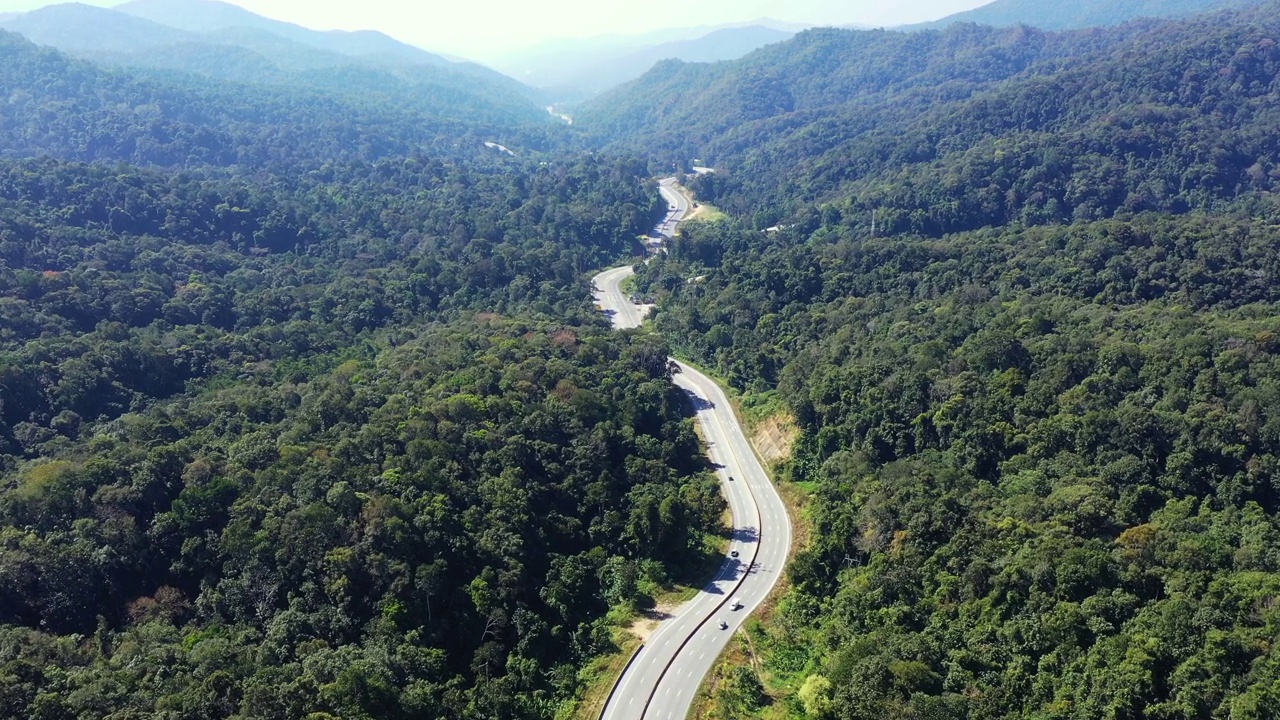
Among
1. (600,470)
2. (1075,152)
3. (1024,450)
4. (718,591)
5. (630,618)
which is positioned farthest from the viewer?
(1075,152)

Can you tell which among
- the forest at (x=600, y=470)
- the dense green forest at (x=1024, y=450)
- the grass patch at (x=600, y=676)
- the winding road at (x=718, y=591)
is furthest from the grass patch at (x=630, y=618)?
the dense green forest at (x=1024, y=450)

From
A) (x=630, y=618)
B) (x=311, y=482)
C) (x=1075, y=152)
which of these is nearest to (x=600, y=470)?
(x=630, y=618)

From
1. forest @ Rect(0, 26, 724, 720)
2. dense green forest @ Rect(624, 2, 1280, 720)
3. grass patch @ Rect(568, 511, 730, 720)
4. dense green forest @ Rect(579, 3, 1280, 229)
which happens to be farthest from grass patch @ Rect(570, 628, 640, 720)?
dense green forest @ Rect(579, 3, 1280, 229)

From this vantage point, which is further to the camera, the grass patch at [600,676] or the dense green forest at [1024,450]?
the grass patch at [600,676]

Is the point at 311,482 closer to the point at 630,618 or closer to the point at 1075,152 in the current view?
the point at 630,618

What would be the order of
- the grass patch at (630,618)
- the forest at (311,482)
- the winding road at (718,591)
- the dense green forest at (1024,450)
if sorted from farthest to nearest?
the winding road at (718,591) < the grass patch at (630,618) < the forest at (311,482) < the dense green forest at (1024,450)

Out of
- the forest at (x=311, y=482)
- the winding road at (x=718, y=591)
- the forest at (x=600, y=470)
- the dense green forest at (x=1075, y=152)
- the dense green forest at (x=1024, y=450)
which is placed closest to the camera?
the dense green forest at (x=1024, y=450)

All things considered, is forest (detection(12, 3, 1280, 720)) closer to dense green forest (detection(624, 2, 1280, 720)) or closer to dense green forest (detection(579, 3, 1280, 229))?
dense green forest (detection(624, 2, 1280, 720))

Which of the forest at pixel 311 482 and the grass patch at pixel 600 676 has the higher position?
the forest at pixel 311 482

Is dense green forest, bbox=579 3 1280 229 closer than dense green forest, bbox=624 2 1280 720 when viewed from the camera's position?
No

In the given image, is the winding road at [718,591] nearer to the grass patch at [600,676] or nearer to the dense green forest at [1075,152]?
the grass patch at [600,676]
